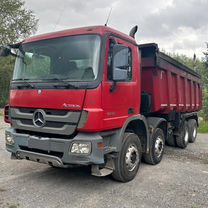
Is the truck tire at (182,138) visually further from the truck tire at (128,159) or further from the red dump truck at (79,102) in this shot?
the truck tire at (128,159)

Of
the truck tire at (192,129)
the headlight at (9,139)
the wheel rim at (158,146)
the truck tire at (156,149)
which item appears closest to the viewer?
the headlight at (9,139)

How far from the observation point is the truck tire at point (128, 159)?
511 centimetres

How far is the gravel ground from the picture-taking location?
174 inches

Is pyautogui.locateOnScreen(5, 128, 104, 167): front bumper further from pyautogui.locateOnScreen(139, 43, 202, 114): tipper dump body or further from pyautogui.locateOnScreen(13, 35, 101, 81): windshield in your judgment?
pyautogui.locateOnScreen(139, 43, 202, 114): tipper dump body

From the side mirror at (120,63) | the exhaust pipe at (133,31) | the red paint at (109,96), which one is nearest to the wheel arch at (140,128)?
the red paint at (109,96)

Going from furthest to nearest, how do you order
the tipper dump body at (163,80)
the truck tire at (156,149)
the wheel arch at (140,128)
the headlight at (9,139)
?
the truck tire at (156,149) → the tipper dump body at (163,80) → the wheel arch at (140,128) → the headlight at (9,139)

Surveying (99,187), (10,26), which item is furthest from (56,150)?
(10,26)

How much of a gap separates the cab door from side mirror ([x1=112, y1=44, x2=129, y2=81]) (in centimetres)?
7

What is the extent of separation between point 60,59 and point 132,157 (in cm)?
229

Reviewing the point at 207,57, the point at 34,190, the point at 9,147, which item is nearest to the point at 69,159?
the point at 34,190

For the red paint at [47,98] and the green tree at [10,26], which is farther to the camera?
the green tree at [10,26]

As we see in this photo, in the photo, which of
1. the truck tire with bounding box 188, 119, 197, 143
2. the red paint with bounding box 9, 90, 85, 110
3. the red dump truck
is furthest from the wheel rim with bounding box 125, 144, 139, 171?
the truck tire with bounding box 188, 119, 197, 143

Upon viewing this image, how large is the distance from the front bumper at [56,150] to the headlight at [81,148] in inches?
1.8

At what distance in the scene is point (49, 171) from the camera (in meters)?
6.06
